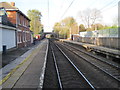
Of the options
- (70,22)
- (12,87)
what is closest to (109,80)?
(12,87)

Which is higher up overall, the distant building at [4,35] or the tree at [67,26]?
the tree at [67,26]

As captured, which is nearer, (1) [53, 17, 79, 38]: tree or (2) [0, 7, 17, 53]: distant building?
(2) [0, 7, 17, 53]: distant building

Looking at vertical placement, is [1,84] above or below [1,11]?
below

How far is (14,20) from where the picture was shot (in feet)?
81.5

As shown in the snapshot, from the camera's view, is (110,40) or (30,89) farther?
(110,40)

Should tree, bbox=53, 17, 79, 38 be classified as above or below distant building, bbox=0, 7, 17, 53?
above

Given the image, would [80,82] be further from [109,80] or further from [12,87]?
[12,87]

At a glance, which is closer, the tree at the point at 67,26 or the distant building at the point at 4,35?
the distant building at the point at 4,35

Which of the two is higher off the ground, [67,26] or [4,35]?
[67,26]

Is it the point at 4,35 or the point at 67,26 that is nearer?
the point at 4,35

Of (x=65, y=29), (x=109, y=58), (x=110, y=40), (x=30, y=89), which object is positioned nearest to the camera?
(x=30, y=89)

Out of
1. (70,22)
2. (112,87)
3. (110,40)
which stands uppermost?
(70,22)

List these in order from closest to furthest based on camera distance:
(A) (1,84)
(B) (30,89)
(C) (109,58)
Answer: (B) (30,89)
(A) (1,84)
(C) (109,58)

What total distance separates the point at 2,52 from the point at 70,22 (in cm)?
7750
